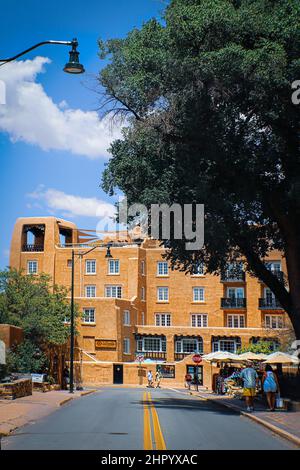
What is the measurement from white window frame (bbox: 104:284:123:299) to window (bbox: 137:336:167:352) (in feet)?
18.9

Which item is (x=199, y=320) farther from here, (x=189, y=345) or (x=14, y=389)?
(x=14, y=389)

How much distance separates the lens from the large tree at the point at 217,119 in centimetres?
2264

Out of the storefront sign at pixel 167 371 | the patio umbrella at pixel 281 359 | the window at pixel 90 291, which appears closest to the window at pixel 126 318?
the storefront sign at pixel 167 371

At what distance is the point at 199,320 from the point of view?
72000 mm

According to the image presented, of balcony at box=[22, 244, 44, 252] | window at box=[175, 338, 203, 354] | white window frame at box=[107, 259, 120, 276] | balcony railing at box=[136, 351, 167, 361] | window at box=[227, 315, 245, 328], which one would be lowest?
balcony railing at box=[136, 351, 167, 361]

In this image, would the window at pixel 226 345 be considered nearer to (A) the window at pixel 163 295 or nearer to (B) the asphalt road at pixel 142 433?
(A) the window at pixel 163 295

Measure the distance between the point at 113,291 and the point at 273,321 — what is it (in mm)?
16947

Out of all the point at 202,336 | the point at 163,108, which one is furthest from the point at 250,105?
the point at 202,336

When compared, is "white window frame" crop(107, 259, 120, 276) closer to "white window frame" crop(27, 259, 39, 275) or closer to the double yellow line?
"white window frame" crop(27, 259, 39, 275)

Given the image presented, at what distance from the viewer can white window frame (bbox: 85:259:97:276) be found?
74.2 meters

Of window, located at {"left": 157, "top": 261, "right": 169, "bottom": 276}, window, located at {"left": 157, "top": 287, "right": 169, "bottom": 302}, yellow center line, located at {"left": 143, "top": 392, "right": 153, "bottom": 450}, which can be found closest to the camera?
yellow center line, located at {"left": 143, "top": 392, "right": 153, "bottom": 450}

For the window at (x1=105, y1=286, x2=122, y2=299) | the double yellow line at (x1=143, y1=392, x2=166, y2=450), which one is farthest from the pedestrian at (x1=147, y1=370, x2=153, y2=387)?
the double yellow line at (x1=143, y1=392, x2=166, y2=450)

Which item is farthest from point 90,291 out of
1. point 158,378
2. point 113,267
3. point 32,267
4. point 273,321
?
point 273,321
